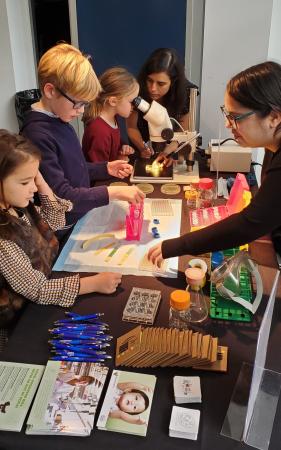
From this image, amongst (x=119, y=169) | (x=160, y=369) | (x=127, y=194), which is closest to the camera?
(x=160, y=369)

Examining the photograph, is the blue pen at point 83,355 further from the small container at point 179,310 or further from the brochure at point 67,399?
the small container at point 179,310

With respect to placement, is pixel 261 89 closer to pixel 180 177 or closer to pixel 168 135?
pixel 168 135

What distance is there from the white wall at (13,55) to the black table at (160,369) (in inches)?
111

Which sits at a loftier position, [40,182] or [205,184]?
[40,182]

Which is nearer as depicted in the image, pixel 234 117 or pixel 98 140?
pixel 234 117

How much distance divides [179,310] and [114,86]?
130cm

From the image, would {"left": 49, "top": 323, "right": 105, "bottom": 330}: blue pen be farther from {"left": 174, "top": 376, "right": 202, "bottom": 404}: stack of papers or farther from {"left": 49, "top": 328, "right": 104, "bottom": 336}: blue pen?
{"left": 174, "top": 376, "right": 202, "bottom": 404}: stack of papers

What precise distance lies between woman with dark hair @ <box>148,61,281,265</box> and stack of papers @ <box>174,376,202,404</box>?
441mm

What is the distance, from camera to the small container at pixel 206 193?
1.87 metres

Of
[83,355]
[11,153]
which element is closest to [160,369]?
[83,355]

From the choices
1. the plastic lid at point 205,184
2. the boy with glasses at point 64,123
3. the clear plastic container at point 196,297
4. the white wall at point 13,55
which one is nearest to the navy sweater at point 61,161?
the boy with glasses at point 64,123

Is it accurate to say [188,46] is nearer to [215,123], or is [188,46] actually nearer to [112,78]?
[215,123]

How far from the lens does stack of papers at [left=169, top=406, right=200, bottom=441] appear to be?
2.93ft

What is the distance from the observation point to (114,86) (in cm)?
207
